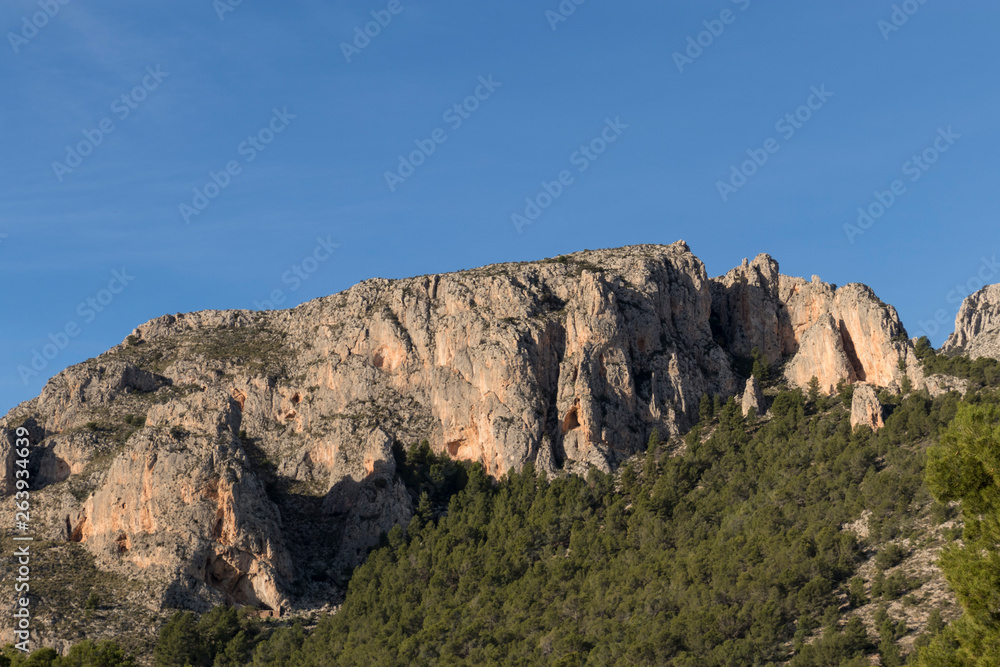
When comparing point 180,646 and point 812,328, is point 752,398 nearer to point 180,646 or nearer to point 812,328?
point 812,328

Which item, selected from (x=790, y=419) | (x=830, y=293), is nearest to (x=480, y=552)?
(x=790, y=419)

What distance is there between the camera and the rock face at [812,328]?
15475 centimetres

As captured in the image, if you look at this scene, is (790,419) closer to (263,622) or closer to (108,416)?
(263,622)

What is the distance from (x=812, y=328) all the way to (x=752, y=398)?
50.0 feet

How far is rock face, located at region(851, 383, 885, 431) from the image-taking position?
454 ft

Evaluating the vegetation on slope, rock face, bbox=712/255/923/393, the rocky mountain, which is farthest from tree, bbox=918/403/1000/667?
rock face, bbox=712/255/923/393

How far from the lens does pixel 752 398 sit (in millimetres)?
155625

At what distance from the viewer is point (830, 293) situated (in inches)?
6683

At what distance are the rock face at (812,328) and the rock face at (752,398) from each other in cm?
758

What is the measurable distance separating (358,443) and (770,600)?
67.4m

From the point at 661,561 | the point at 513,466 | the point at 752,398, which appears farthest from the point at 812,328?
the point at 661,561

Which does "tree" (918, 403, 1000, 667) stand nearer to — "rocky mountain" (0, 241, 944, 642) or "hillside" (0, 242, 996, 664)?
"hillside" (0, 242, 996, 664)

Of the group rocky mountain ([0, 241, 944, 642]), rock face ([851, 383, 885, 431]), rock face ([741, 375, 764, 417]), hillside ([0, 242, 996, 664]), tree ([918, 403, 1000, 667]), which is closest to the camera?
tree ([918, 403, 1000, 667])

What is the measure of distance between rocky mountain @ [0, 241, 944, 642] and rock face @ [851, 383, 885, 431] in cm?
69
